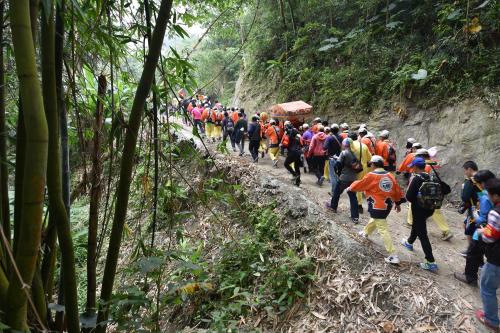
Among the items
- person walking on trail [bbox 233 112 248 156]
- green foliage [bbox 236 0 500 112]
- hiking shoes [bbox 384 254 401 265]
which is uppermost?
green foliage [bbox 236 0 500 112]

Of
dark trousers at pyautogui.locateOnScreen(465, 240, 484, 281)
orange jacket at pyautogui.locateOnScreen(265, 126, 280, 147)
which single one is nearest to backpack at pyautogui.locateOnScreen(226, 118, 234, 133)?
orange jacket at pyautogui.locateOnScreen(265, 126, 280, 147)

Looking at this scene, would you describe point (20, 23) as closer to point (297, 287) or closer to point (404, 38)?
point (297, 287)

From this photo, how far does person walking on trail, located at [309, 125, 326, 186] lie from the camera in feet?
27.3

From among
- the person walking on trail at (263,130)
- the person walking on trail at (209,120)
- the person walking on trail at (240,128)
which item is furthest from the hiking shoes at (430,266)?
the person walking on trail at (209,120)

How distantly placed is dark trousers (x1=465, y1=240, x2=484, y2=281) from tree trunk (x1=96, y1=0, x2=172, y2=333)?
14.3 feet

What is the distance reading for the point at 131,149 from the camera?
1.64 m

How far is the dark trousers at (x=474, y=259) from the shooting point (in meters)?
4.17

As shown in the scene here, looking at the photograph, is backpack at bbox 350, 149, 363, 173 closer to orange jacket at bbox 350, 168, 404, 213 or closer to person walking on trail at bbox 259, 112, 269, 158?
orange jacket at bbox 350, 168, 404, 213

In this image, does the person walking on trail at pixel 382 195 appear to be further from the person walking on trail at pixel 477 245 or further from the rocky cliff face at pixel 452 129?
the rocky cliff face at pixel 452 129

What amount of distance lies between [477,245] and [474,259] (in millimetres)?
213

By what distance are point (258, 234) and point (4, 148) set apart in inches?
177

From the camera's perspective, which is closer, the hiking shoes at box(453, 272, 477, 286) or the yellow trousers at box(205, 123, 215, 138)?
the hiking shoes at box(453, 272, 477, 286)

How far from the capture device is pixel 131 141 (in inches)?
63.9

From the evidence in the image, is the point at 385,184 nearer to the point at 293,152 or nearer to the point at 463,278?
the point at 463,278
